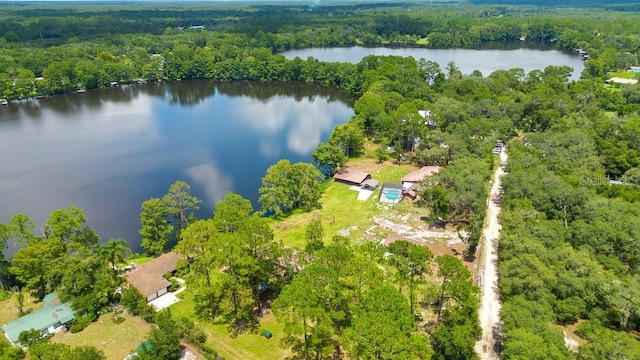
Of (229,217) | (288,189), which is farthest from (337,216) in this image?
(229,217)

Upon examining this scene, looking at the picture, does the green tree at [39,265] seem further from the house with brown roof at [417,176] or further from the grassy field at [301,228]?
Answer: the house with brown roof at [417,176]

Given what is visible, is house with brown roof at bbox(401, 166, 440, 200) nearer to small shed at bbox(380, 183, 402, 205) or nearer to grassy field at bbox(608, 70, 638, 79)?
small shed at bbox(380, 183, 402, 205)

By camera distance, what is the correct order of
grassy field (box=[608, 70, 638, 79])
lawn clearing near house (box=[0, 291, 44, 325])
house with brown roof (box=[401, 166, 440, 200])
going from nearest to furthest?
lawn clearing near house (box=[0, 291, 44, 325]), house with brown roof (box=[401, 166, 440, 200]), grassy field (box=[608, 70, 638, 79])

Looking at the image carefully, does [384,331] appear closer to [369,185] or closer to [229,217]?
[229,217]

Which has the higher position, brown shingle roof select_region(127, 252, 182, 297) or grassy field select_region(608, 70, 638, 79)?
Answer: grassy field select_region(608, 70, 638, 79)

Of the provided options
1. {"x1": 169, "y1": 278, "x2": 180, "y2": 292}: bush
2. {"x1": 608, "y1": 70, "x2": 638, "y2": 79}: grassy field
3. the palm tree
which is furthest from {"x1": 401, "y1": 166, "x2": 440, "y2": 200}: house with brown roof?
{"x1": 608, "y1": 70, "x2": 638, "y2": 79}: grassy field

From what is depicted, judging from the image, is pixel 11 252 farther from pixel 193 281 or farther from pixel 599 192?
pixel 599 192
